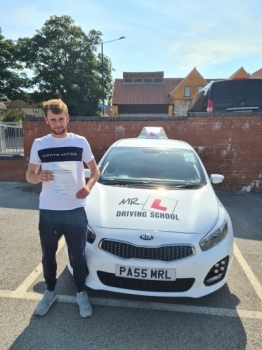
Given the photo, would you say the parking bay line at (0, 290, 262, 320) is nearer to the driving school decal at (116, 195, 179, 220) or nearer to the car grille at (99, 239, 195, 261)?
the car grille at (99, 239, 195, 261)

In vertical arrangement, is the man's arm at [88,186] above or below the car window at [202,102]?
below

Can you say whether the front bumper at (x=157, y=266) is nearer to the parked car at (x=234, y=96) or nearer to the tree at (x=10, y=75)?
the parked car at (x=234, y=96)

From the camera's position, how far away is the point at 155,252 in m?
2.21

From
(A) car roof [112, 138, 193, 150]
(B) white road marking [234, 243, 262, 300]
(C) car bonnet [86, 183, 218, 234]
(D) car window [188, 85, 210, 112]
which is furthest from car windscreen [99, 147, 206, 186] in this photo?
(D) car window [188, 85, 210, 112]

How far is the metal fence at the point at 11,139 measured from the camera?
7629 millimetres

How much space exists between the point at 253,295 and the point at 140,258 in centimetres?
136

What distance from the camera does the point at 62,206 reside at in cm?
213

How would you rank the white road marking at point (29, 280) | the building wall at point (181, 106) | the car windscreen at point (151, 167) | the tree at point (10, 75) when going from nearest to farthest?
1. the white road marking at point (29, 280)
2. the car windscreen at point (151, 167)
3. the tree at point (10, 75)
4. the building wall at point (181, 106)

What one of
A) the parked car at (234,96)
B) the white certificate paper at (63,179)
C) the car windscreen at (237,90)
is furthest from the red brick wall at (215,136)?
the white certificate paper at (63,179)

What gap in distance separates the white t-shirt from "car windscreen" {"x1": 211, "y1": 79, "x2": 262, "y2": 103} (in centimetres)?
529

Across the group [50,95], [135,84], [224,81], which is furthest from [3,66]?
[224,81]

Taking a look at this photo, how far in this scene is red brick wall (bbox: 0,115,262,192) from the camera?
6473 millimetres

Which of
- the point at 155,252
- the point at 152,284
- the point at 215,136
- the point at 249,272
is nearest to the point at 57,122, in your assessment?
the point at 155,252

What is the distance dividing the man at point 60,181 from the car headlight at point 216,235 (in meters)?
1.05
